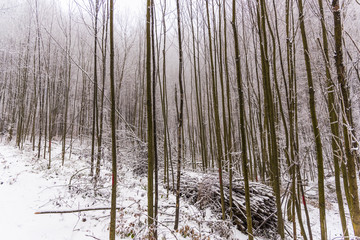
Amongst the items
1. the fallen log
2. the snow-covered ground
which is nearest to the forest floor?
the snow-covered ground

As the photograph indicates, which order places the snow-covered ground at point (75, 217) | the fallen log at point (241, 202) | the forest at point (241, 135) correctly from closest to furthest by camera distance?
the forest at point (241, 135), the snow-covered ground at point (75, 217), the fallen log at point (241, 202)

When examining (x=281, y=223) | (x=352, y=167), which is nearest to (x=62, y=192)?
(x=281, y=223)

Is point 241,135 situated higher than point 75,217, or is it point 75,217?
point 241,135

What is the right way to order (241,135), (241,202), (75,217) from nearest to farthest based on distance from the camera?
(241,135)
(75,217)
(241,202)

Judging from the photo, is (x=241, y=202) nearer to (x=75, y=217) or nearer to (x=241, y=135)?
(x=241, y=135)

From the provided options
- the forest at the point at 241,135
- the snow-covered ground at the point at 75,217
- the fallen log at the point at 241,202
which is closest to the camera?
the forest at the point at 241,135

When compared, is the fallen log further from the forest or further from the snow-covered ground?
the snow-covered ground

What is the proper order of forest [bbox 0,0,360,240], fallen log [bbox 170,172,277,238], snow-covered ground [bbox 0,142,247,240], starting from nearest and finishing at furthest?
forest [bbox 0,0,360,240]
snow-covered ground [bbox 0,142,247,240]
fallen log [bbox 170,172,277,238]

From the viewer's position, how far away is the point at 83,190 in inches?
149

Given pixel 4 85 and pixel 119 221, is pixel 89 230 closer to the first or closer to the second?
pixel 119 221

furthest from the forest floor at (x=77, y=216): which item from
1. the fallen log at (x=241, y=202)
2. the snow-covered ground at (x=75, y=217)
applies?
the fallen log at (x=241, y=202)

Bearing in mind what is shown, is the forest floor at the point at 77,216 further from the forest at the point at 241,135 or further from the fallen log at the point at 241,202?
the fallen log at the point at 241,202

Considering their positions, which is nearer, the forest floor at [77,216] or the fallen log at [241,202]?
the forest floor at [77,216]

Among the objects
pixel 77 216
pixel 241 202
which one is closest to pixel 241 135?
pixel 241 202
